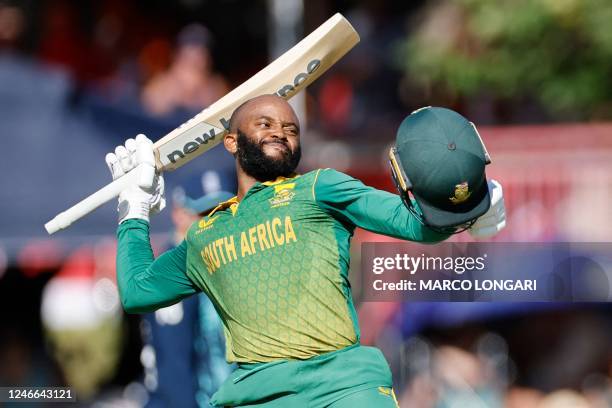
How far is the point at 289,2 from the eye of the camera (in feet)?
24.1

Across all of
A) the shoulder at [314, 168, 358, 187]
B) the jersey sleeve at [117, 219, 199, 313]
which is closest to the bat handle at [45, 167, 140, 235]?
the jersey sleeve at [117, 219, 199, 313]

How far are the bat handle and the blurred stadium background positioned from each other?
1.56 m

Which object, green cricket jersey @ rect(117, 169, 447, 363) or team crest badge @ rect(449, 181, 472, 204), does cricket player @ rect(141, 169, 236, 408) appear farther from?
team crest badge @ rect(449, 181, 472, 204)

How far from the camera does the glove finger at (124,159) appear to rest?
3.90 meters

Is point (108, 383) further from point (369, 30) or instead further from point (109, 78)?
point (369, 30)

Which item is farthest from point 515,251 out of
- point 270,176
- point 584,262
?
point 270,176

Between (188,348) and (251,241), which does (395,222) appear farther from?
(188,348)

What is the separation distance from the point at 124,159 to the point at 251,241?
0.86 m

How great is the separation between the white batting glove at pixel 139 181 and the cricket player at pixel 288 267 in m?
0.34

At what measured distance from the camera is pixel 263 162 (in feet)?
11.0

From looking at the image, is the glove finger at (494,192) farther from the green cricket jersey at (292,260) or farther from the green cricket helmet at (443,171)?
the green cricket jersey at (292,260)

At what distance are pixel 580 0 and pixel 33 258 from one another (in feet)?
11.1

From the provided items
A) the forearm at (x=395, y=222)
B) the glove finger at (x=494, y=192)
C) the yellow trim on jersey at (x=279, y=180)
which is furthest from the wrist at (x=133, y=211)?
the glove finger at (x=494, y=192)

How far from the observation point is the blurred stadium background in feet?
17.6
